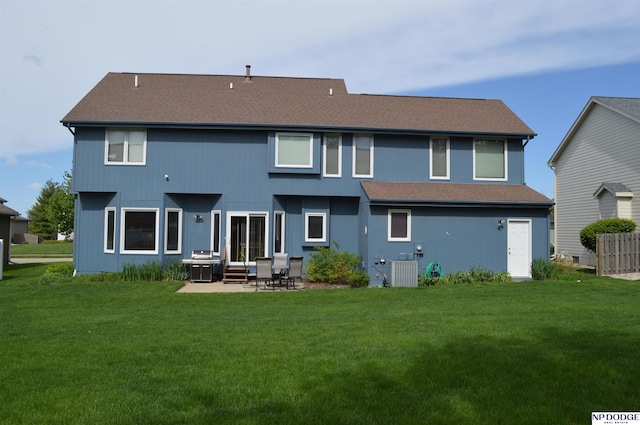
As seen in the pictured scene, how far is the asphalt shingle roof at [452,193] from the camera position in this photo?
19375mm

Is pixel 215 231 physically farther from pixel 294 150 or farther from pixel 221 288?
pixel 294 150

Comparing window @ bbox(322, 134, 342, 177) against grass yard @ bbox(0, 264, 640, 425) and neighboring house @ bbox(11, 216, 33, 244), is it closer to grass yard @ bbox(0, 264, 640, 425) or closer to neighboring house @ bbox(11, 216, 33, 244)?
grass yard @ bbox(0, 264, 640, 425)

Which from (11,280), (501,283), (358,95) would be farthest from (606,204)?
(11,280)

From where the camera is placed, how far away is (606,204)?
1009 inches

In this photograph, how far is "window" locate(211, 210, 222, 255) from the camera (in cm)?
2073

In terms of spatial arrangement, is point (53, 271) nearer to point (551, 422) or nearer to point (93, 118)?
point (93, 118)

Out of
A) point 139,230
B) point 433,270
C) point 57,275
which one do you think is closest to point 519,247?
point 433,270

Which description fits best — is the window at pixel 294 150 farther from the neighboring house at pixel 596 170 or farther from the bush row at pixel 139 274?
the neighboring house at pixel 596 170

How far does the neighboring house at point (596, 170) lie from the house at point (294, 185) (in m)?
6.35

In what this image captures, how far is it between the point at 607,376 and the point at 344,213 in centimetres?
1502

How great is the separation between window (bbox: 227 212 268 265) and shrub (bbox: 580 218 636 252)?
1343 centimetres

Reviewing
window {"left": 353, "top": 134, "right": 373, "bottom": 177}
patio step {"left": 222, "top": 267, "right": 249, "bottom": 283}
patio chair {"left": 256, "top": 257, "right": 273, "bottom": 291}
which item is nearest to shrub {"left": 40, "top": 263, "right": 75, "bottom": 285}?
patio step {"left": 222, "top": 267, "right": 249, "bottom": 283}

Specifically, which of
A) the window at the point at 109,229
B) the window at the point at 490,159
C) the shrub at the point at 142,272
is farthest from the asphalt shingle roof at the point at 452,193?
the window at the point at 109,229

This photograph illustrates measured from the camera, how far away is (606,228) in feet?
75.5
